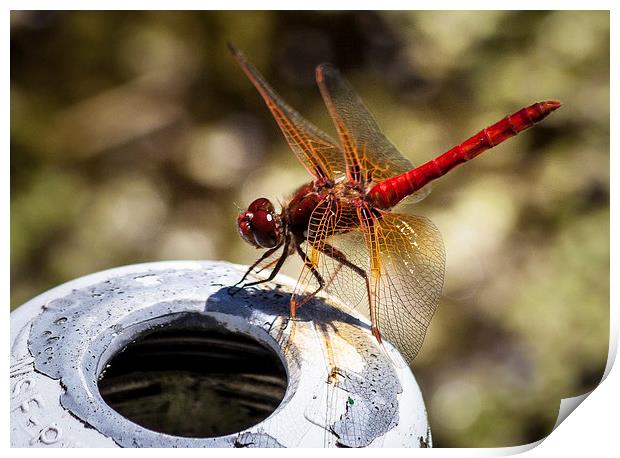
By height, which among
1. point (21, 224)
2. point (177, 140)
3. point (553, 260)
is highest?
point (177, 140)

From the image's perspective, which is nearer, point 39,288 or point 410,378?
point 410,378

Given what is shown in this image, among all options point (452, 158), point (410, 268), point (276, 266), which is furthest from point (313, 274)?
point (452, 158)

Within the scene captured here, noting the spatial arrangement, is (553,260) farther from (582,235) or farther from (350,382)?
(350,382)

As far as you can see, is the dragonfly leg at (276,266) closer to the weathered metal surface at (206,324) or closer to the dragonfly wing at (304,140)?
the weathered metal surface at (206,324)

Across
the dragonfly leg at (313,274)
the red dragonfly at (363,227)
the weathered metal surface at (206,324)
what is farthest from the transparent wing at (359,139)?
the weathered metal surface at (206,324)

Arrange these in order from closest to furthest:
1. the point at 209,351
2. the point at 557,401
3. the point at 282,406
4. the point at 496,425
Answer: the point at 282,406 → the point at 209,351 → the point at 557,401 → the point at 496,425

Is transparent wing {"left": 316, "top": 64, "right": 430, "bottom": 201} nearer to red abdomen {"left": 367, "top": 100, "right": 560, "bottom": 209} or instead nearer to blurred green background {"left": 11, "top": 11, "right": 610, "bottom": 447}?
red abdomen {"left": 367, "top": 100, "right": 560, "bottom": 209}

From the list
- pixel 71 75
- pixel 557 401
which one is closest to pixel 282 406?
pixel 557 401
